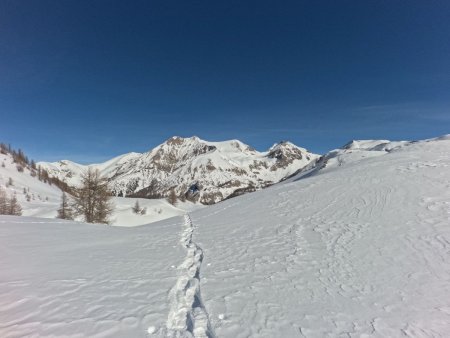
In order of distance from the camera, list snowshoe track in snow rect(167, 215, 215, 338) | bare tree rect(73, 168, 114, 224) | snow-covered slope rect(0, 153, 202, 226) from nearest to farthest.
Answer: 1. snowshoe track in snow rect(167, 215, 215, 338)
2. bare tree rect(73, 168, 114, 224)
3. snow-covered slope rect(0, 153, 202, 226)

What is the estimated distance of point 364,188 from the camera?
71.9 ft

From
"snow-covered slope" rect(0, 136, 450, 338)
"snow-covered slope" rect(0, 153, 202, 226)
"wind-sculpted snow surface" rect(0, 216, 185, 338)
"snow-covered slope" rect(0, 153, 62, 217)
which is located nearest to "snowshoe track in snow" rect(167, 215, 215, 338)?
"snow-covered slope" rect(0, 136, 450, 338)

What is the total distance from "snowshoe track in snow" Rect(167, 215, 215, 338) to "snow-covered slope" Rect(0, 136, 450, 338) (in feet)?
0.13

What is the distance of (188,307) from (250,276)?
116 inches

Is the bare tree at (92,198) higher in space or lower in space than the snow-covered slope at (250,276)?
higher

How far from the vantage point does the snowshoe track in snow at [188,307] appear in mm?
6770

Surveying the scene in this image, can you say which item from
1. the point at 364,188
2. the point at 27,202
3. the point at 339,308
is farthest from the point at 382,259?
the point at 27,202

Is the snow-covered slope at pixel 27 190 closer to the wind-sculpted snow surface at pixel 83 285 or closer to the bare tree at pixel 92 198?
the bare tree at pixel 92 198

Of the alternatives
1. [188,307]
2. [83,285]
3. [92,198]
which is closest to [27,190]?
[92,198]

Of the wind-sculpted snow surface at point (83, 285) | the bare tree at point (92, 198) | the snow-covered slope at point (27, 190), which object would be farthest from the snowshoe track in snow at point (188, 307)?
the snow-covered slope at point (27, 190)

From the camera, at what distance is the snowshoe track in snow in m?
6.77

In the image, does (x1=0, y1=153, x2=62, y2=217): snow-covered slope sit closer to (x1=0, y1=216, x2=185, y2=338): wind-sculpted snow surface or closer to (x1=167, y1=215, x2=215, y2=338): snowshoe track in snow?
(x1=0, y1=216, x2=185, y2=338): wind-sculpted snow surface

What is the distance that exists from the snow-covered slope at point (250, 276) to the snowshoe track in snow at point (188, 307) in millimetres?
39

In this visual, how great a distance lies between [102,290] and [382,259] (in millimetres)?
9656
